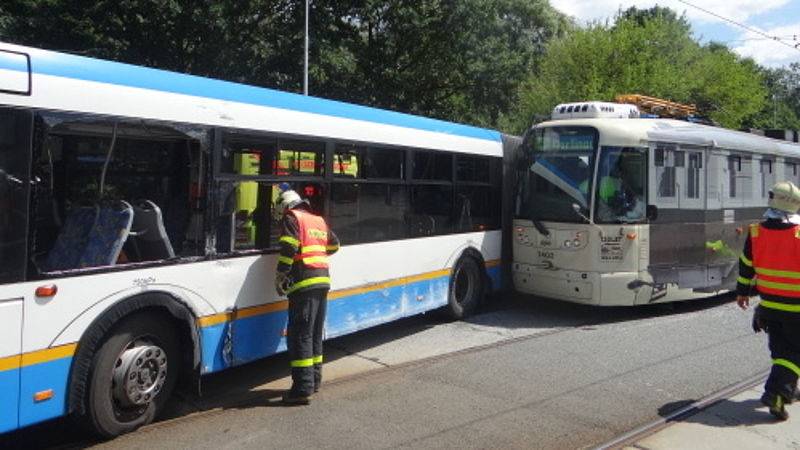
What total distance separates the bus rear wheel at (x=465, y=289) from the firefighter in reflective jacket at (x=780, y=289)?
410cm

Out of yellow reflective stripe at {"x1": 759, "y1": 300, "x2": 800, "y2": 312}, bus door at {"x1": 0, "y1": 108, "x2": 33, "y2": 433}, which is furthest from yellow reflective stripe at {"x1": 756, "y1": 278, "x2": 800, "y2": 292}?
bus door at {"x1": 0, "y1": 108, "x2": 33, "y2": 433}

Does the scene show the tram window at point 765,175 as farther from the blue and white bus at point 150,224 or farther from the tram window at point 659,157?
Answer: the blue and white bus at point 150,224

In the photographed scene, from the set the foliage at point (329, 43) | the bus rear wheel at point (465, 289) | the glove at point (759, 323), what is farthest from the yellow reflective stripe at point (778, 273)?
the foliage at point (329, 43)

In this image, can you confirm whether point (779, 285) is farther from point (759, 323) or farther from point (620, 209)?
point (620, 209)

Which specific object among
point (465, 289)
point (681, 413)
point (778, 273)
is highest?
point (778, 273)

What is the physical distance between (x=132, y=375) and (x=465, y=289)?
550 cm

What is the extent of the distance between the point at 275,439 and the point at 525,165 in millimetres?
6396

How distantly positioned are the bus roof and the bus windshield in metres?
0.15

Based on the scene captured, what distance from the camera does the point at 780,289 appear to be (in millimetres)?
5742

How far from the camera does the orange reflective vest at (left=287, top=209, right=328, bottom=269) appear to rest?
5.96m

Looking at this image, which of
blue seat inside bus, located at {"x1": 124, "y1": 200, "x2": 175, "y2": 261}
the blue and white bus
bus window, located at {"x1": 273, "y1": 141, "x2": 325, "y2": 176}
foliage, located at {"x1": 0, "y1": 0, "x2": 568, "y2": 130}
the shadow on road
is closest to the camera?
the blue and white bus

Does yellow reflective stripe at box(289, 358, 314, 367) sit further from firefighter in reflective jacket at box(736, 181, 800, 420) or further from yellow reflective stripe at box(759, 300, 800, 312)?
yellow reflective stripe at box(759, 300, 800, 312)

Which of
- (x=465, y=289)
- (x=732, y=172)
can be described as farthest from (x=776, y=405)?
(x=732, y=172)

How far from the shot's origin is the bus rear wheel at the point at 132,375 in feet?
15.8
